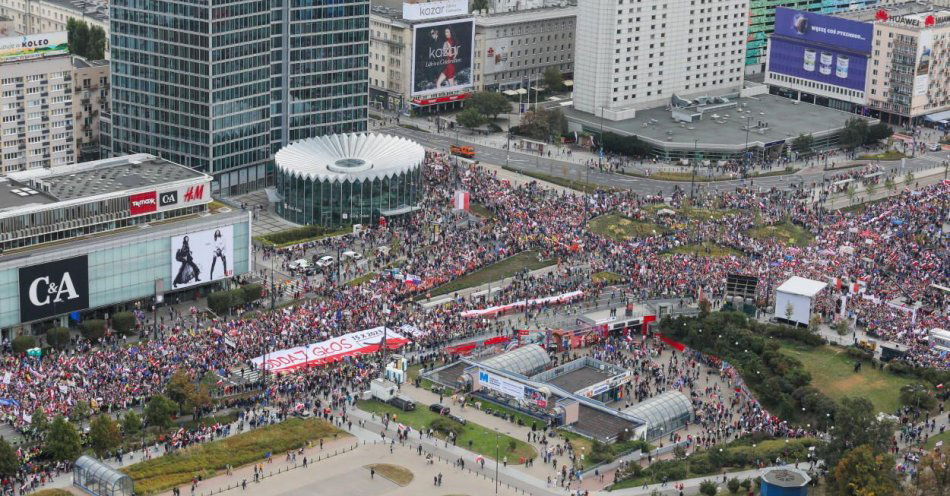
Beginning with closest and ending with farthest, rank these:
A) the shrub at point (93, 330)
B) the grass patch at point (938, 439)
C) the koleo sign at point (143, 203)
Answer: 1. the grass patch at point (938, 439)
2. the shrub at point (93, 330)
3. the koleo sign at point (143, 203)

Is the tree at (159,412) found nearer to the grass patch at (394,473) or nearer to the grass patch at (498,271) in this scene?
the grass patch at (394,473)

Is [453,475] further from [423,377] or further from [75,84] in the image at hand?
[75,84]

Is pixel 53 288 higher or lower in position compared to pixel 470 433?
higher

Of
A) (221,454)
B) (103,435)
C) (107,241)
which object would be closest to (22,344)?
(107,241)

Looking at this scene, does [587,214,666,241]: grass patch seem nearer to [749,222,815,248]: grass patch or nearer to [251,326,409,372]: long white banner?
[749,222,815,248]: grass patch

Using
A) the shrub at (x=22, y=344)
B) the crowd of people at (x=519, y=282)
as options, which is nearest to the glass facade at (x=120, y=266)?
the shrub at (x=22, y=344)

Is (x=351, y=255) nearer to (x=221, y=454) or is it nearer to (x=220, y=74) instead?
(x=220, y=74)
